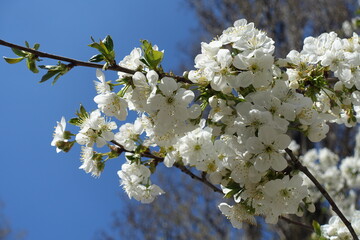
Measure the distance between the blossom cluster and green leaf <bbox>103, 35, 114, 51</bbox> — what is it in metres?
0.07

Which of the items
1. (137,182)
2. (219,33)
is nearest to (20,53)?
(137,182)

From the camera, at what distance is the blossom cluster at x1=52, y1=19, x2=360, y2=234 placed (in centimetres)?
91

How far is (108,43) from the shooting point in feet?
3.09

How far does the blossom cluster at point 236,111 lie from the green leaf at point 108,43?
70 millimetres

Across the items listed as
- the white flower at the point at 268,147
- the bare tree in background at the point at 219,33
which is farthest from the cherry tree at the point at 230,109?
the bare tree in background at the point at 219,33

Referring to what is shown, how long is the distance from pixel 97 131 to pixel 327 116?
0.68 m

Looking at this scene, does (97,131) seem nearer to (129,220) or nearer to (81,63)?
(81,63)

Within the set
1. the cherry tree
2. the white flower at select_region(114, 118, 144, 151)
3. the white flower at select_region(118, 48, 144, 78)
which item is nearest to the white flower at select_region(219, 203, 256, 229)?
the cherry tree

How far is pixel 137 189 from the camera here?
119cm

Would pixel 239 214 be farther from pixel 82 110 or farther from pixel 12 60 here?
pixel 12 60

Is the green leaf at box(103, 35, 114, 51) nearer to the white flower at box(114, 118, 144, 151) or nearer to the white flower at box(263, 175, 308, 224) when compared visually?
the white flower at box(114, 118, 144, 151)

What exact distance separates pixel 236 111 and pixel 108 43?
1.21ft

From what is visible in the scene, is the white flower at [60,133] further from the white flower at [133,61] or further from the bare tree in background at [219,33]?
the bare tree in background at [219,33]

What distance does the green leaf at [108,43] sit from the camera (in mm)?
937
